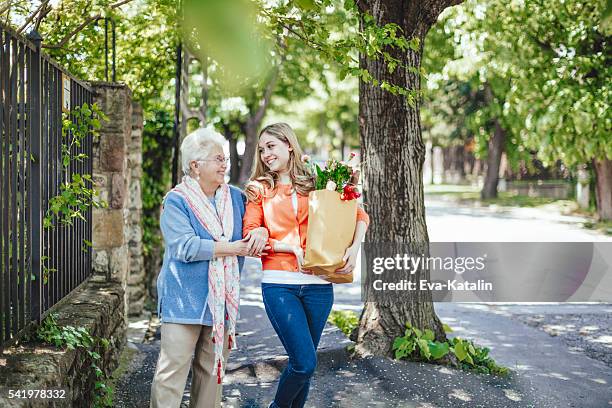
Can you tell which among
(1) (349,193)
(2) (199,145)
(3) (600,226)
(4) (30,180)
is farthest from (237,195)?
(3) (600,226)

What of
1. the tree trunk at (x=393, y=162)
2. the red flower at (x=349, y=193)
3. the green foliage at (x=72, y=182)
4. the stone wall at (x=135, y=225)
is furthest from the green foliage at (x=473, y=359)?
the stone wall at (x=135, y=225)

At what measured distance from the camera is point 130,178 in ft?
26.2

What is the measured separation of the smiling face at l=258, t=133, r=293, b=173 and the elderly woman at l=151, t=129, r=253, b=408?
0.79ft

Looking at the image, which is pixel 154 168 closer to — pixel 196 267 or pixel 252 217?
pixel 252 217

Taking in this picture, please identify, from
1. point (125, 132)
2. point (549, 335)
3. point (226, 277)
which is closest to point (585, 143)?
point (549, 335)

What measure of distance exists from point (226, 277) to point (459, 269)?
1030 centimetres

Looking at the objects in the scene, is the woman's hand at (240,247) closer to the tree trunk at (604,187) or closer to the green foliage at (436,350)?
the green foliage at (436,350)

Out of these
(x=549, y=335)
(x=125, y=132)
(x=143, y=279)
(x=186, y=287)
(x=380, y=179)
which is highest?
(x=125, y=132)

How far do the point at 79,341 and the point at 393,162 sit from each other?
3.11m

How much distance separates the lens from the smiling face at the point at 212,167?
392cm

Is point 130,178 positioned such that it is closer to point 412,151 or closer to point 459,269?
point 412,151

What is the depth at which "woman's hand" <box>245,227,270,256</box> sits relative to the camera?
385cm

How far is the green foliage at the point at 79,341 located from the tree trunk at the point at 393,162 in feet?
7.39

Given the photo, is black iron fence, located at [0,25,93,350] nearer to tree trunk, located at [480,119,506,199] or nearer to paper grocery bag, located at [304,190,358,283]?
paper grocery bag, located at [304,190,358,283]
